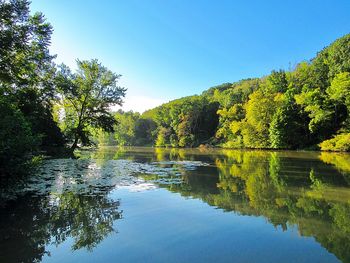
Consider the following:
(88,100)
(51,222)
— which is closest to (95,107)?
(88,100)

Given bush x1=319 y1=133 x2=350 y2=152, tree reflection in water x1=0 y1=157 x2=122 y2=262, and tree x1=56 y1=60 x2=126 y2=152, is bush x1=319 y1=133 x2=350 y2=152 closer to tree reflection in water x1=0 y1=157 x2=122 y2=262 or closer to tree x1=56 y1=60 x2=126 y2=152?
tree x1=56 y1=60 x2=126 y2=152

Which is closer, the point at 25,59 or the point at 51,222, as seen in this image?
the point at 51,222

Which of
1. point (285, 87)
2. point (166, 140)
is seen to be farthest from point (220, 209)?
point (166, 140)

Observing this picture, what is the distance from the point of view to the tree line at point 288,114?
41562 millimetres

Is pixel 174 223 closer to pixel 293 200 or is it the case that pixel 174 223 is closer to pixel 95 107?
pixel 293 200

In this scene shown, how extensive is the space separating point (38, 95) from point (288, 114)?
1465 inches

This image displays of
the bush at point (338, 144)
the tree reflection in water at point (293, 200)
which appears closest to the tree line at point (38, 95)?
the tree reflection in water at point (293, 200)

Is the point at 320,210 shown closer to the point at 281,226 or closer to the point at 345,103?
the point at 281,226

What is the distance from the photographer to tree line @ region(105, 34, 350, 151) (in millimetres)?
41562

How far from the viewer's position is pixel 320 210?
7.58 meters

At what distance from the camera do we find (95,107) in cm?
3409

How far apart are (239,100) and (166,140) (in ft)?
88.7

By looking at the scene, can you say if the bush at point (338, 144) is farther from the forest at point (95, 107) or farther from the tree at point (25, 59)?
the tree at point (25, 59)

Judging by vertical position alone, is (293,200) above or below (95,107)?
below
